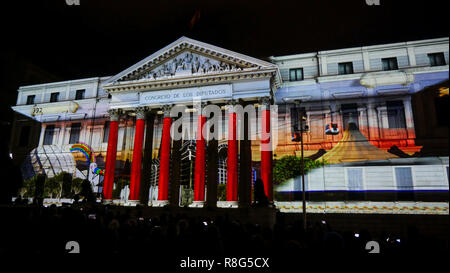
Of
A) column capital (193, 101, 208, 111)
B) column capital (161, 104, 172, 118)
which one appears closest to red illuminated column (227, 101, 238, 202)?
column capital (193, 101, 208, 111)

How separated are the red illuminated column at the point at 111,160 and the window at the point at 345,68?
23.0 m

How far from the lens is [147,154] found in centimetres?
2894

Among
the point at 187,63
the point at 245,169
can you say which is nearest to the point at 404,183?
the point at 245,169

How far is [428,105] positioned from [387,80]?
3.97 meters

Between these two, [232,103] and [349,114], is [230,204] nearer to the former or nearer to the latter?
[232,103]

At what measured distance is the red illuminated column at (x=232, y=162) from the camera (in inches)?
931

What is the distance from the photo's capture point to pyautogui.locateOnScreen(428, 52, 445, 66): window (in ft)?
83.9

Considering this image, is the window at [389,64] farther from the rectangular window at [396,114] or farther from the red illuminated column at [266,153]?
the red illuminated column at [266,153]

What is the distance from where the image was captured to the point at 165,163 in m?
26.1

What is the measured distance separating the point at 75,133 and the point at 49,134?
13.2 ft

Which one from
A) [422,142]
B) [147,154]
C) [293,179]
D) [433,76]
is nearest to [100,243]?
[293,179]

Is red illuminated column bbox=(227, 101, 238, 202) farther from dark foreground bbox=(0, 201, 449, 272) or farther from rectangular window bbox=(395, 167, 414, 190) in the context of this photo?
dark foreground bbox=(0, 201, 449, 272)

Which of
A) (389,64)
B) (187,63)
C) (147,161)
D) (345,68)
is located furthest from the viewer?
(147,161)

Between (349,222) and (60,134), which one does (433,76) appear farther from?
(60,134)
